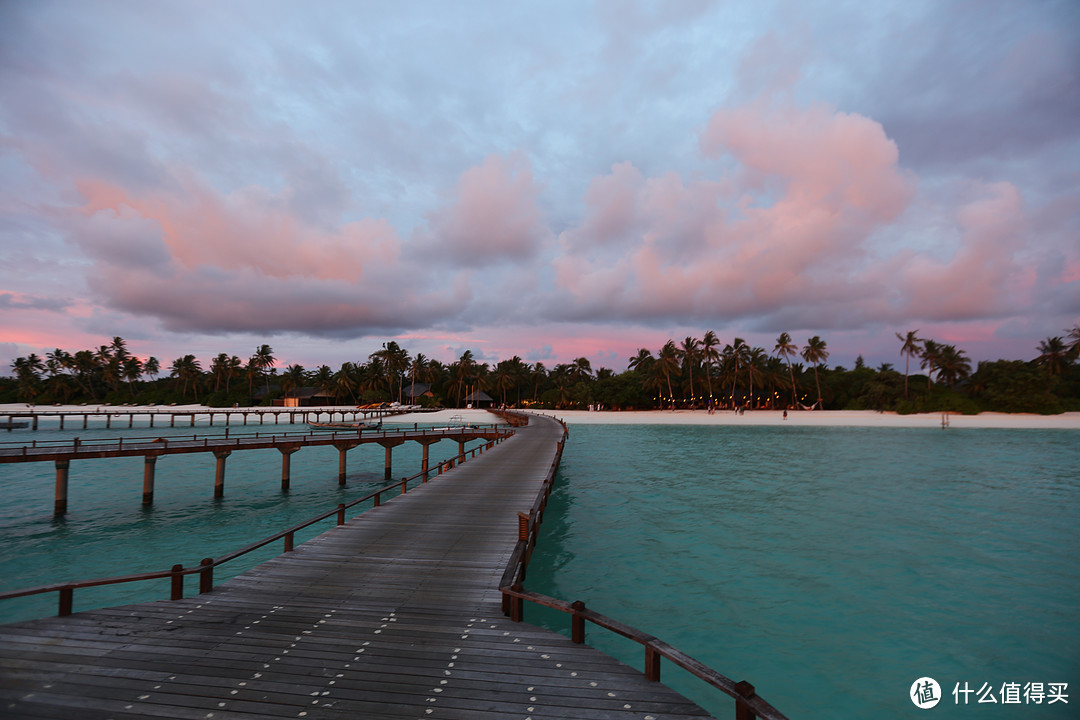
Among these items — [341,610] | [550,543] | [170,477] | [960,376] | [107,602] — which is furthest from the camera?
[960,376]

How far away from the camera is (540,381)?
130375 millimetres

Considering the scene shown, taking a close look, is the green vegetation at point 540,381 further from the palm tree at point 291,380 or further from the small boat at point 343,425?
the small boat at point 343,425

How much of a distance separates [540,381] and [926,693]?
119752 millimetres

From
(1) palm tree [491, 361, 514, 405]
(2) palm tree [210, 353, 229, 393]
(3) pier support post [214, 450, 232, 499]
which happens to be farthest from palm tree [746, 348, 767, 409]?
(2) palm tree [210, 353, 229, 393]

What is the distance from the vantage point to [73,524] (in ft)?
82.7

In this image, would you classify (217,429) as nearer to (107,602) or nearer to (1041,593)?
(107,602)

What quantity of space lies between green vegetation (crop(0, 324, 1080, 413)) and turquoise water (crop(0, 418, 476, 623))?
Result: 74353 mm

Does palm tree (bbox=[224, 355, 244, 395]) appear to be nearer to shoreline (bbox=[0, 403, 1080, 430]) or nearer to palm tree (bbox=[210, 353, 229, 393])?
palm tree (bbox=[210, 353, 229, 393])

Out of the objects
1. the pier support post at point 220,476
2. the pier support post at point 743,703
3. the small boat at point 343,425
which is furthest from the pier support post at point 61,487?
the small boat at point 343,425

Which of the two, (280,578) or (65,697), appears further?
(280,578)

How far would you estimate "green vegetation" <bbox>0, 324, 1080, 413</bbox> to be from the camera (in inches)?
3959

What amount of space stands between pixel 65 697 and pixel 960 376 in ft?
426

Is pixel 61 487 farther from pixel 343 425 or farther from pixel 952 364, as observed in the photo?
pixel 952 364

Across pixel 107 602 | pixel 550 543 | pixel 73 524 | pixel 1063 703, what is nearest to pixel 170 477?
pixel 73 524
